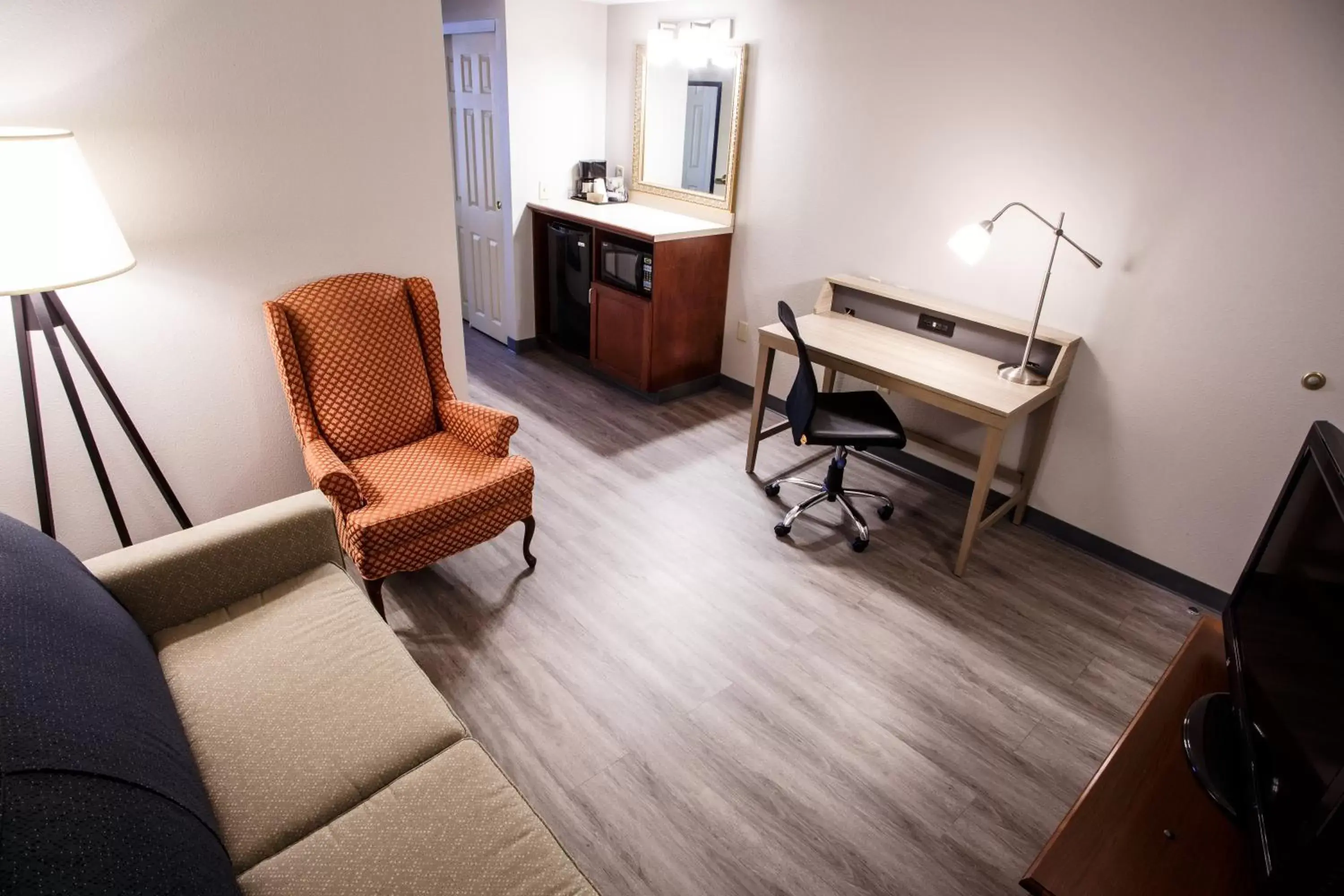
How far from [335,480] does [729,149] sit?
2.69m

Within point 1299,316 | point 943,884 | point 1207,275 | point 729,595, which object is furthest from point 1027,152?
point 943,884

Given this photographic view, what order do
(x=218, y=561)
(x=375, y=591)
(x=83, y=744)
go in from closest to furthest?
(x=83, y=744) → (x=218, y=561) → (x=375, y=591)

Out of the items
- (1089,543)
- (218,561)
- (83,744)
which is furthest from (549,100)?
(83,744)

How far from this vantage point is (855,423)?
2799 mm

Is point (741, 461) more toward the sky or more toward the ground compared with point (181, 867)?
more toward the ground

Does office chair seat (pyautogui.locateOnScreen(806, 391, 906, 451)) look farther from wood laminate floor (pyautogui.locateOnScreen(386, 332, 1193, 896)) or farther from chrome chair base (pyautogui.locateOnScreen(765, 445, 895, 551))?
wood laminate floor (pyautogui.locateOnScreen(386, 332, 1193, 896))

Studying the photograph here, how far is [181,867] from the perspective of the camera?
40.6 inches

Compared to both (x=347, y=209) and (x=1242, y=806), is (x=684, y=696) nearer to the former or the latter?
(x=1242, y=806)

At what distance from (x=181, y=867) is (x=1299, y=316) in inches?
125

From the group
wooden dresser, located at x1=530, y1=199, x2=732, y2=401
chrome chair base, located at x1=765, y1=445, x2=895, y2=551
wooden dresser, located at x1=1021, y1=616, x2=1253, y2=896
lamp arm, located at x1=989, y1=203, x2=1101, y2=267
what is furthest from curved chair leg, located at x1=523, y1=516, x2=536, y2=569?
lamp arm, located at x1=989, y1=203, x2=1101, y2=267

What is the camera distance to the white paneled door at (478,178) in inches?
162

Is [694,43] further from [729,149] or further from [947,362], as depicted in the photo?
[947,362]

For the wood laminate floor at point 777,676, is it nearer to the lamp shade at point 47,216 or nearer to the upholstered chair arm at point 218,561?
the upholstered chair arm at point 218,561

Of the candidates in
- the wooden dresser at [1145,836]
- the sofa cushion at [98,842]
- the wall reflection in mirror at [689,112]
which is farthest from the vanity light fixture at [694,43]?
the sofa cushion at [98,842]
